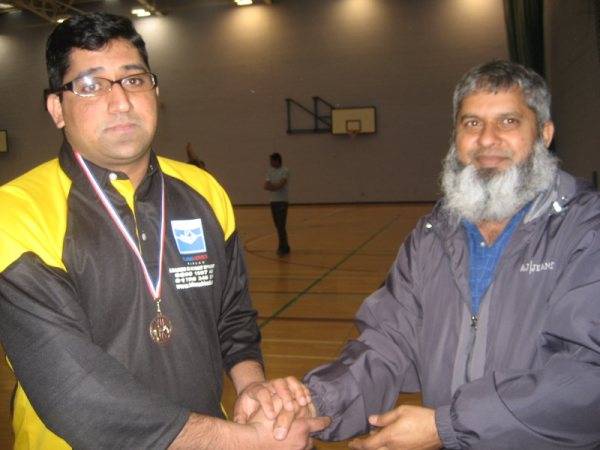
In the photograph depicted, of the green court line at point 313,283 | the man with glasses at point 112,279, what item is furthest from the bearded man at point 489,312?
the green court line at point 313,283

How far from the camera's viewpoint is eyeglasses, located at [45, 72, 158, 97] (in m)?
1.68

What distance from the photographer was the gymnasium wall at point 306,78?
1625 centimetres

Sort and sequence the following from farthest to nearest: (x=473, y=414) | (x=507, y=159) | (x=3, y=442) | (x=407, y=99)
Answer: (x=407, y=99) → (x=3, y=442) → (x=507, y=159) → (x=473, y=414)

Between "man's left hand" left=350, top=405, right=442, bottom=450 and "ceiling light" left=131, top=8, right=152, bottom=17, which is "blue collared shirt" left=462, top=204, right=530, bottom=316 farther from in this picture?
"ceiling light" left=131, top=8, right=152, bottom=17

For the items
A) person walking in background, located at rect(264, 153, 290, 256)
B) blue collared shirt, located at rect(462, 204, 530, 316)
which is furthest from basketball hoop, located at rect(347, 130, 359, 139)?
blue collared shirt, located at rect(462, 204, 530, 316)

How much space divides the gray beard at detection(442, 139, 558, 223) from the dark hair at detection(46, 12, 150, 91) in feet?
4.02

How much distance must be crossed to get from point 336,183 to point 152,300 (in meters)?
15.9

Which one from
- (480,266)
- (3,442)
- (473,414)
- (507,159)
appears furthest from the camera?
(3,442)

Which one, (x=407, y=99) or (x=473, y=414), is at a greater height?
(x=407, y=99)

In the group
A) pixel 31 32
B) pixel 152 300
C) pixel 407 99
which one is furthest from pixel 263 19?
pixel 152 300

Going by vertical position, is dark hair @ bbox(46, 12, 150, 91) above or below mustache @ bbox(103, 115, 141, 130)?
above

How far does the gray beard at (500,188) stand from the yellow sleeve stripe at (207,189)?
79 cm

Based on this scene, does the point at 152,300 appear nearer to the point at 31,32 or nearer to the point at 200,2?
the point at 200,2

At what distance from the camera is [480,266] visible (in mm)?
1946
